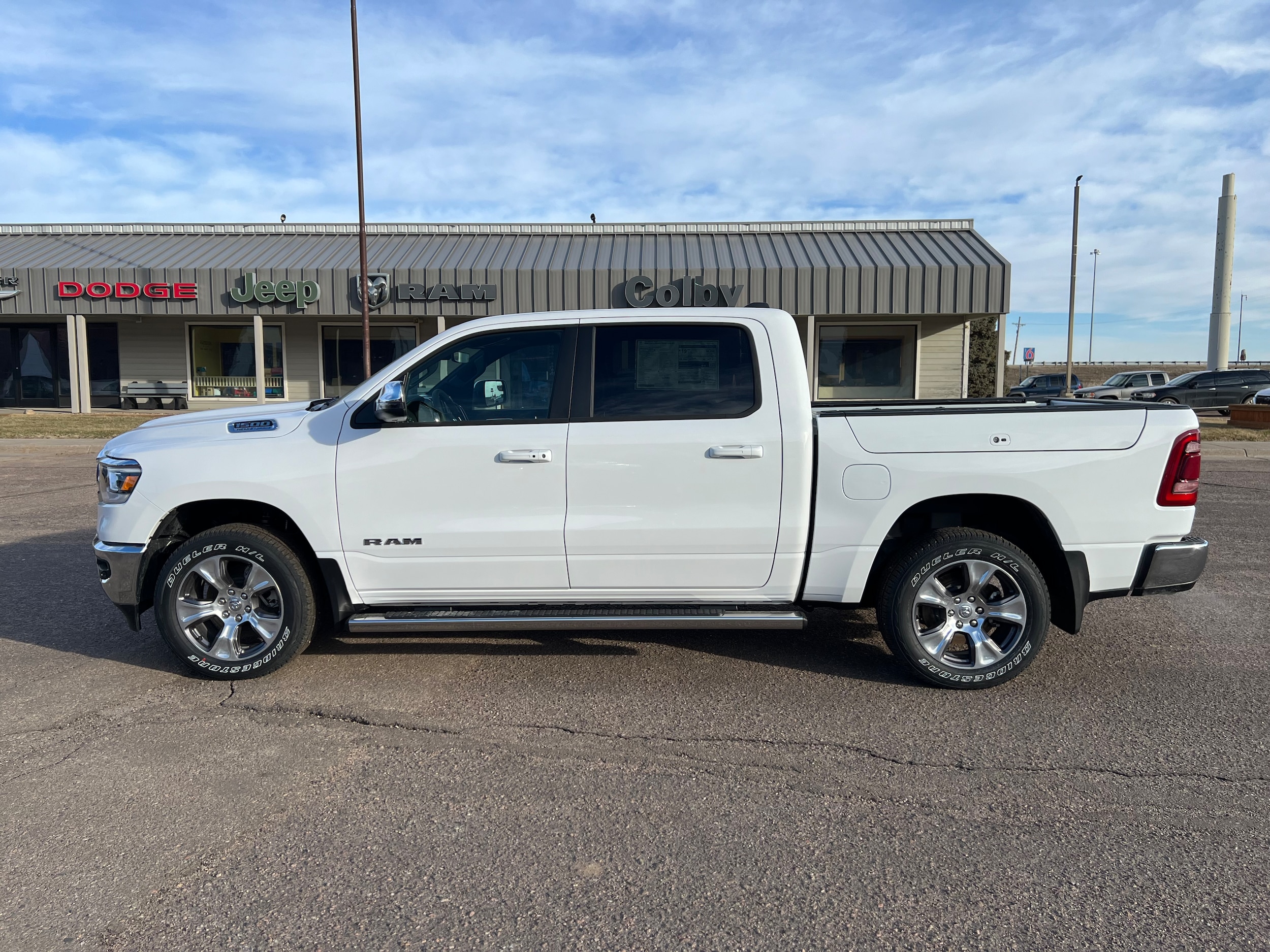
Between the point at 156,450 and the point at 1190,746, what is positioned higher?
→ the point at 156,450

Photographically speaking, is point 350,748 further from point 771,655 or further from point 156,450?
point 771,655

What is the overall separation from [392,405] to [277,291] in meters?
21.8

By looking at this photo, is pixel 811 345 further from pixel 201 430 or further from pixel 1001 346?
pixel 201 430

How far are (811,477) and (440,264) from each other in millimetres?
21222

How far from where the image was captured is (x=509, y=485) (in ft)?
14.5

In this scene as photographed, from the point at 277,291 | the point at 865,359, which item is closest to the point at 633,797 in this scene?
the point at 865,359

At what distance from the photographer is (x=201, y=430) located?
4.59 m

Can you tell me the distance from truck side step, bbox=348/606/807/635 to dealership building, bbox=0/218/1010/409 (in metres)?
18.3

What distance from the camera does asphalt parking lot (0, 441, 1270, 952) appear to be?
2588 mm

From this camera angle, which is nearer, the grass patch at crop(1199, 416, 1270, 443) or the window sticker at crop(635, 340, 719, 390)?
the window sticker at crop(635, 340, 719, 390)

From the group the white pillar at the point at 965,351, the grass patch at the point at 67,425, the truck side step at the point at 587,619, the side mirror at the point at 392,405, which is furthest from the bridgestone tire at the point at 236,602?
the white pillar at the point at 965,351

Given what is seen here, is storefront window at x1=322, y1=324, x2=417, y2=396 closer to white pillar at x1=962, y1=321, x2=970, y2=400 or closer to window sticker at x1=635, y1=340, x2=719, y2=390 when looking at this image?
white pillar at x1=962, y1=321, x2=970, y2=400

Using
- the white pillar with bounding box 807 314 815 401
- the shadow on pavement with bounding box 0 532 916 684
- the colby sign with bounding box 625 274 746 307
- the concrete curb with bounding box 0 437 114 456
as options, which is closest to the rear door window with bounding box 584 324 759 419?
the shadow on pavement with bounding box 0 532 916 684

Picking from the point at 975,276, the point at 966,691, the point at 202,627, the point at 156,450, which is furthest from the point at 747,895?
the point at 975,276
